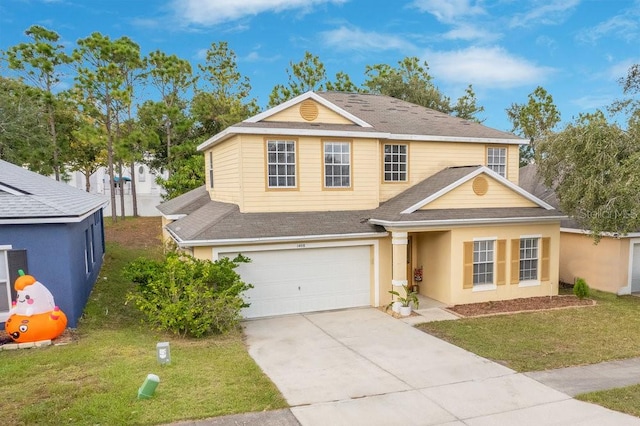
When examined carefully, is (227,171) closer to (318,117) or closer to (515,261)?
(318,117)

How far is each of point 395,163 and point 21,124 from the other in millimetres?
24808

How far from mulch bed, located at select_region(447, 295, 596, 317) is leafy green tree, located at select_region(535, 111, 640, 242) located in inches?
86.3

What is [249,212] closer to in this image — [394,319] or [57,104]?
[394,319]

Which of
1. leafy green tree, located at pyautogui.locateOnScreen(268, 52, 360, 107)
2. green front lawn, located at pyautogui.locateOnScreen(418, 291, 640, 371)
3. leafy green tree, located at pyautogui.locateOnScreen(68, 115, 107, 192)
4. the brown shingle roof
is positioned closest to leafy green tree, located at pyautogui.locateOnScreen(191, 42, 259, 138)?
leafy green tree, located at pyautogui.locateOnScreen(268, 52, 360, 107)

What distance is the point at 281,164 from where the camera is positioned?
13.4m

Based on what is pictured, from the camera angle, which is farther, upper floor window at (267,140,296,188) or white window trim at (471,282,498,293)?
white window trim at (471,282,498,293)

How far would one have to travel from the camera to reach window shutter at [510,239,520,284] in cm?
1398

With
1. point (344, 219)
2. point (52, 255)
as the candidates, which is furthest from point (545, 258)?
point (52, 255)

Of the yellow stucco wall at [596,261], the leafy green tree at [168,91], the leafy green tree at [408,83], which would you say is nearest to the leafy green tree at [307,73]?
the leafy green tree at [408,83]

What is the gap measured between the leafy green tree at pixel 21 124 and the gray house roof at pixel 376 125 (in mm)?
17213

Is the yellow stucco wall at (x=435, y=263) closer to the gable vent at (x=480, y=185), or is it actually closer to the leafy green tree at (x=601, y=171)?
the gable vent at (x=480, y=185)

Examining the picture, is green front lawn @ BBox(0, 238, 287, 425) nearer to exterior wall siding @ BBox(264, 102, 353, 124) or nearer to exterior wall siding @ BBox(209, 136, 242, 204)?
exterior wall siding @ BBox(209, 136, 242, 204)

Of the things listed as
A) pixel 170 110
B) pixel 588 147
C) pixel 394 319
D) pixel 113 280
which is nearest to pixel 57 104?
pixel 170 110

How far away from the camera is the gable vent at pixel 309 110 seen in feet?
46.0
